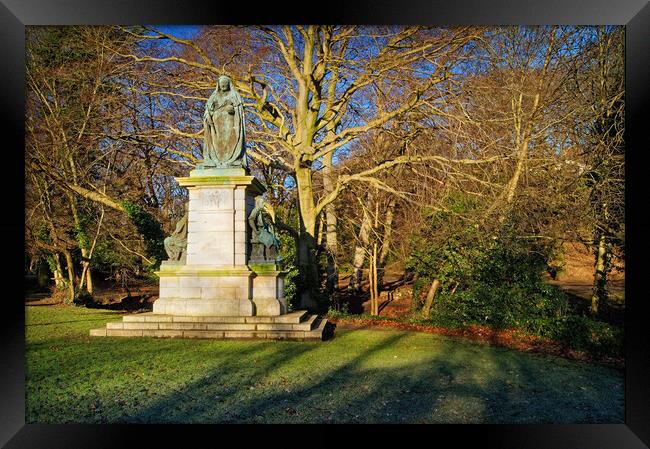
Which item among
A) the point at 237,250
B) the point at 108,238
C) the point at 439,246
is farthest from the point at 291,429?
the point at 108,238

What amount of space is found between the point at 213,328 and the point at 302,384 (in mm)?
3206

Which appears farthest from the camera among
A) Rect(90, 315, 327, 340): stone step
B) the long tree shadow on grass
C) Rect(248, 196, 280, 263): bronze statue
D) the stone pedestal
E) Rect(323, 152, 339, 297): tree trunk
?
Rect(323, 152, 339, 297): tree trunk

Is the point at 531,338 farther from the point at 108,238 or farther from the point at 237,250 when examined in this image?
the point at 108,238

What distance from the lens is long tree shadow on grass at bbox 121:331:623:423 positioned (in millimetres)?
5266

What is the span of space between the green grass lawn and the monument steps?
A: 0.36 m

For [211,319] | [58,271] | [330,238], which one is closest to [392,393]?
[211,319]

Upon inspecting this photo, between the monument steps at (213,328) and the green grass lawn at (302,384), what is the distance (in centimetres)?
36

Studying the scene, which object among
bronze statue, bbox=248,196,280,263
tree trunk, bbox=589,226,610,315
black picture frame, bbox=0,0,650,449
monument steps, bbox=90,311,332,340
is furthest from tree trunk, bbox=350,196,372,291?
black picture frame, bbox=0,0,650,449

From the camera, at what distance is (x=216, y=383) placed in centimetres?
617

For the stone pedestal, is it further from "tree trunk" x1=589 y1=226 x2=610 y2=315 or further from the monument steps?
"tree trunk" x1=589 y1=226 x2=610 y2=315

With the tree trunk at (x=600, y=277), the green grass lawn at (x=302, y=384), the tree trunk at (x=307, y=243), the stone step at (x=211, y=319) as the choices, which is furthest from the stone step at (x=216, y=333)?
the tree trunk at (x=600, y=277)

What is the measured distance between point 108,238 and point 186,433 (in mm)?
13639
